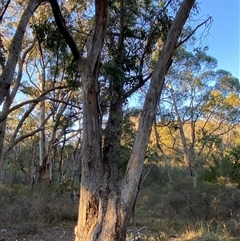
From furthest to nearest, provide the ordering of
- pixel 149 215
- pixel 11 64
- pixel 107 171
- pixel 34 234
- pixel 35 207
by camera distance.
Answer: pixel 149 215
pixel 35 207
pixel 34 234
pixel 11 64
pixel 107 171

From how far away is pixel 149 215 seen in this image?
441 inches

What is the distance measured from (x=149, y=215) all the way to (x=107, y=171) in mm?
7353

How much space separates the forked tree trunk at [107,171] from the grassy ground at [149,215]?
7.58 feet

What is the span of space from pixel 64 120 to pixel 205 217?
6.43 meters

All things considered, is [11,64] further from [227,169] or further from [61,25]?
[227,169]

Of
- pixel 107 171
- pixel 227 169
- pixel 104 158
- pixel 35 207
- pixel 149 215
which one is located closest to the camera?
pixel 107 171

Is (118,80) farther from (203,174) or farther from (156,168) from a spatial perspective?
(156,168)

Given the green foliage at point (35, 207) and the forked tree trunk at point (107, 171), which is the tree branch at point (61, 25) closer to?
the forked tree trunk at point (107, 171)

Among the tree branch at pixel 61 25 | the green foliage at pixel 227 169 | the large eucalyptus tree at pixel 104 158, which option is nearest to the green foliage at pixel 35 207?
the large eucalyptus tree at pixel 104 158

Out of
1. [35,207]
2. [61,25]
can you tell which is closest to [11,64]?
[61,25]

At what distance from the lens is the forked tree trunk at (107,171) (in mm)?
3947

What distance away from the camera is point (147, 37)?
22.5 feet

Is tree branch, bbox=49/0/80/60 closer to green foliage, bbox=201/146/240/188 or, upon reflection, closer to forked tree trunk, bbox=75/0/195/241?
forked tree trunk, bbox=75/0/195/241

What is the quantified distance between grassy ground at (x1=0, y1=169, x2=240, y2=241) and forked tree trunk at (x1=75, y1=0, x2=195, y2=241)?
231 cm
